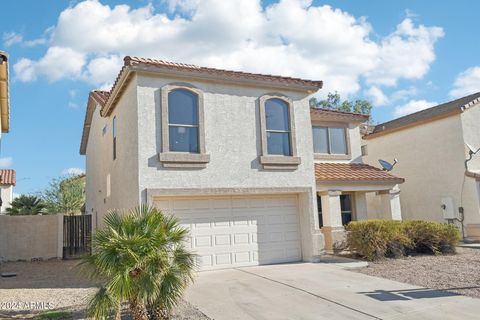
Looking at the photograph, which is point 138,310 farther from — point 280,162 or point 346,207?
point 346,207

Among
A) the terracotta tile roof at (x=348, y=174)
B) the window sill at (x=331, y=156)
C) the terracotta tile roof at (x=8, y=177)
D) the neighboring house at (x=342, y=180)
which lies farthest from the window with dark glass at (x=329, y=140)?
the terracotta tile roof at (x=8, y=177)

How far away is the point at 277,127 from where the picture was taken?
1416 cm

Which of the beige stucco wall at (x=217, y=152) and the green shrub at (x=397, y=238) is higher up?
the beige stucco wall at (x=217, y=152)

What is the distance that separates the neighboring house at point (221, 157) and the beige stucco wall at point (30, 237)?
5783 mm

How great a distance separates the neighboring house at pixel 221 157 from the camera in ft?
39.9

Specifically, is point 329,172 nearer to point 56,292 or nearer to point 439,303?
point 439,303

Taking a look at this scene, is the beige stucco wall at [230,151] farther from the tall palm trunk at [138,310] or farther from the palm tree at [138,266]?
the tall palm trunk at [138,310]

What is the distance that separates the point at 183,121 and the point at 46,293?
20.2 ft

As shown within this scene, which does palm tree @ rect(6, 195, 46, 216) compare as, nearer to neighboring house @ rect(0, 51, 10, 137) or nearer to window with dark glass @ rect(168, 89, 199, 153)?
neighboring house @ rect(0, 51, 10, 137)

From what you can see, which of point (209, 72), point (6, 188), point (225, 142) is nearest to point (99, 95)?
point (209, 72)

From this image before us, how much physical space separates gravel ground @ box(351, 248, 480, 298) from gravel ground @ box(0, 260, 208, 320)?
19.9ft

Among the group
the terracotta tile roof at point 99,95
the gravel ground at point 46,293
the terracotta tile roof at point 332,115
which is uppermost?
the terracotta tile roof at point 99,95

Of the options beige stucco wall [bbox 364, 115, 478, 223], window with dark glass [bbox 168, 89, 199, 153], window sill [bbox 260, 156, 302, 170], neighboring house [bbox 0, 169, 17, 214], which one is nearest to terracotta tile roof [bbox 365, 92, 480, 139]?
beige stucco wall [bbox 364, 115, 478, 223]

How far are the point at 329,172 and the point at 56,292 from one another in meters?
11.1
